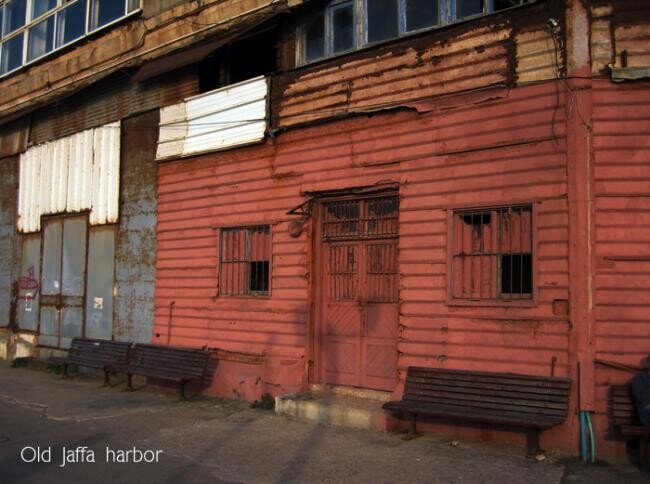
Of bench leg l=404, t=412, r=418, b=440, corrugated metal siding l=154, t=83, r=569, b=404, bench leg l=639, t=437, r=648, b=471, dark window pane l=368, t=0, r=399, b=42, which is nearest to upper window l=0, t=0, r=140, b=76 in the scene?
corrugated metal siding l=154, t=83, r=569, b=404

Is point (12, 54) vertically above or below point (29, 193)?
above

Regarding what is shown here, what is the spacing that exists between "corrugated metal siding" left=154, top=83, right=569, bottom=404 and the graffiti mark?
5.36m

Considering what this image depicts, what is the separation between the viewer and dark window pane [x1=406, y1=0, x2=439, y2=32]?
27.9 feet

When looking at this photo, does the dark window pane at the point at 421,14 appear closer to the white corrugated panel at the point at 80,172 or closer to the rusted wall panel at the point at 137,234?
the rusted wall panel at the point at 137,234

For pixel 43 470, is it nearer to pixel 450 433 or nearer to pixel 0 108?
pixel 450 433

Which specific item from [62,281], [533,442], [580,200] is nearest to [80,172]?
[62,281]

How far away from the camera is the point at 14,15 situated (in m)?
17.1

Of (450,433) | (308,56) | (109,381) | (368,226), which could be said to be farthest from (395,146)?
(109,381)

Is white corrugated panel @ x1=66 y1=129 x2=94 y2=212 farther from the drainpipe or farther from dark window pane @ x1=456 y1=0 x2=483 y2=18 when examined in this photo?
the drainpipe

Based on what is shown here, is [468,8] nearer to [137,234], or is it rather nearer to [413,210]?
[413,210]

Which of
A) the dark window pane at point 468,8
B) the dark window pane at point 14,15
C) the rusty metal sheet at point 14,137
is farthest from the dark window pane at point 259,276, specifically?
the dark window pane at point 14,15

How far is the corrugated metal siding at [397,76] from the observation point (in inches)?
310

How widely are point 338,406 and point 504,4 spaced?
18.0 ft

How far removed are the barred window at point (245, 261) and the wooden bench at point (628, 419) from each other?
525cm
